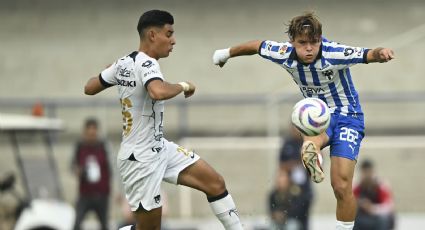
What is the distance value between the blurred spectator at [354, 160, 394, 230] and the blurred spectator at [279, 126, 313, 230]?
0.93 m

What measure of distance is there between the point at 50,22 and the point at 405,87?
7.76 meters

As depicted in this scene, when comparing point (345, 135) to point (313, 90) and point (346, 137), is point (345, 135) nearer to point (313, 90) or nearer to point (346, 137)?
point (346, 137)

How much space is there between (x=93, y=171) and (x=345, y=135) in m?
8.98

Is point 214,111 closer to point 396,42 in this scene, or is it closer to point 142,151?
point 396,42

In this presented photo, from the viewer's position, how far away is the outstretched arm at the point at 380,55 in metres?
9.59

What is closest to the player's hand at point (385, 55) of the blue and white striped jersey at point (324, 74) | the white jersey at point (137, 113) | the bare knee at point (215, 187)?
the blue and white striped jersey at point (324, 74)

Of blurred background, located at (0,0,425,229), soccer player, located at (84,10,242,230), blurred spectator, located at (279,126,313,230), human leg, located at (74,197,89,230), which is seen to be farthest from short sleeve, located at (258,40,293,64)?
blurred background, located at (0,0,425,229)

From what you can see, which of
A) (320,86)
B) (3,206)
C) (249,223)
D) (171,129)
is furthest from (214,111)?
(320,86)

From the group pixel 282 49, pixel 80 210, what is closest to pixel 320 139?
pixel 282 49

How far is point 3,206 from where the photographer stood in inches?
679

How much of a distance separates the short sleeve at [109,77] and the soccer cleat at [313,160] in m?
1.78

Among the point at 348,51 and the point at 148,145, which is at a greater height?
the point at 348,51

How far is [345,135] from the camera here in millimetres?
10266

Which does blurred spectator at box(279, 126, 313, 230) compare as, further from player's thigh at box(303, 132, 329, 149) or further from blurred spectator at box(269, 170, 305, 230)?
player's thigh at box(303, 132, 329, 149)
